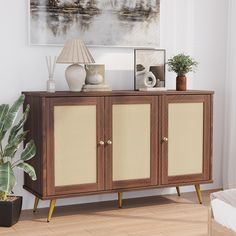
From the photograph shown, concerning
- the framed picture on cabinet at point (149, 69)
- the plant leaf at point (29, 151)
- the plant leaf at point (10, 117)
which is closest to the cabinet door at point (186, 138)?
the framed picture on cabinet at point (149, 69)

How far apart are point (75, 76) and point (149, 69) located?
74 centimetres

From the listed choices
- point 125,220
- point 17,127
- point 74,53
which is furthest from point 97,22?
point 125,220

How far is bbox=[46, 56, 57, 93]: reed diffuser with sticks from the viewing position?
4121 millimetres

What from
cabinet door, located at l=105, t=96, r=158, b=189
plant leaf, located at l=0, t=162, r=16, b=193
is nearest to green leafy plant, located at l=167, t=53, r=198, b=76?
cabinet door, located at l=105, t=96, r=158, b=189

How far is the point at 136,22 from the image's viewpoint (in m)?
4.65

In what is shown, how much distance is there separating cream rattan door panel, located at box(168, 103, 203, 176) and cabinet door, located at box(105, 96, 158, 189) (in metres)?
0.15

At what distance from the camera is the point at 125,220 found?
4086mm

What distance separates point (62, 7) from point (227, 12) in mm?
1633

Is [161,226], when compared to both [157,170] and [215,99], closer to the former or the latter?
[157,170]

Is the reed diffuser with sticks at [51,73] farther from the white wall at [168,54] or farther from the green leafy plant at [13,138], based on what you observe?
the green leafy plant at [13,138]

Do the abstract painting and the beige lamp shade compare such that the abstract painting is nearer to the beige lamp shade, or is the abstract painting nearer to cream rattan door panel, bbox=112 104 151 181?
the beige lamp shade

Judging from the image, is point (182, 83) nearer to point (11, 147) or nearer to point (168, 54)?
point (168, 54)

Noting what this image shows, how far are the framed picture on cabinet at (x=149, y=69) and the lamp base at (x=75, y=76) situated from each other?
1.82 feet

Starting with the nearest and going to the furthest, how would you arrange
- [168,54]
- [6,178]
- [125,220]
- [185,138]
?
[6,178] < [125,220] < [185,138] < [168,54]
